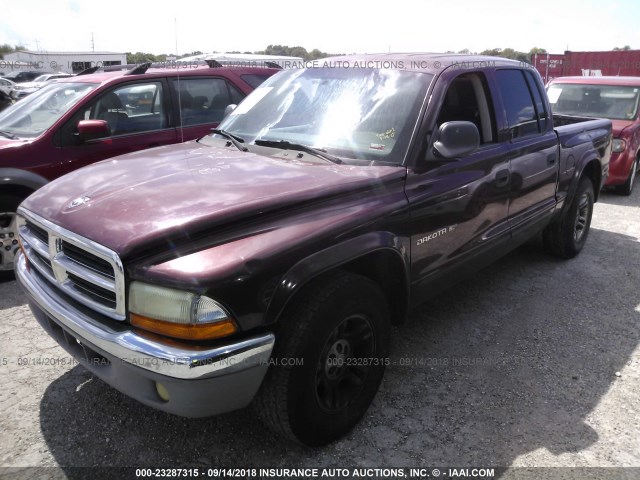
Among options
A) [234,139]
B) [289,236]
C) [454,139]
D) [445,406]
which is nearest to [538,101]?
[454,139]

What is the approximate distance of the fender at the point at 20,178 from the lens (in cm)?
435

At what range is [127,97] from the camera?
5184 millimetres

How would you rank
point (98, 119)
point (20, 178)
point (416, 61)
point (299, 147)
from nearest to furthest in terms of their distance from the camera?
point (299, 147) → point (416, 61) → point (20, 178) → point (98, 119)

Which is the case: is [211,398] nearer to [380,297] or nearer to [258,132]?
[380,297]

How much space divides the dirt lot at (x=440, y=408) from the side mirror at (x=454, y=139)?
137 cm

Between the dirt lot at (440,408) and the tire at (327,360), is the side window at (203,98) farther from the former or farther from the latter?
the tire at (327,360)

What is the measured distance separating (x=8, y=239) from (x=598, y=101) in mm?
8670

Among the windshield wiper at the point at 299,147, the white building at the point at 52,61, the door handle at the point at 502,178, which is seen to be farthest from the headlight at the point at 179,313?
the white building at the point at 52,61

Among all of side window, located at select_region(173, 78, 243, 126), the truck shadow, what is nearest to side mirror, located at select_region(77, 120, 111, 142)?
side window, located at select_region(173, 78, 243, 126)

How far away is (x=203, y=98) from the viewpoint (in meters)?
5.78

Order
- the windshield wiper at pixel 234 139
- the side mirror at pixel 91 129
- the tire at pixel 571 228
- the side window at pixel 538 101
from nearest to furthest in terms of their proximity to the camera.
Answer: the windshield wiper at pixel 234 139 → the side window at pixel 538 101 → the side mirror at pixel 91 129 → the tire at pixel 571 228

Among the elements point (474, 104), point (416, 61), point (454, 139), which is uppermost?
point (416, 61)

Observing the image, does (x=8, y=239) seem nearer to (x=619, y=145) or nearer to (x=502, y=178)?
(x=502, y=178)

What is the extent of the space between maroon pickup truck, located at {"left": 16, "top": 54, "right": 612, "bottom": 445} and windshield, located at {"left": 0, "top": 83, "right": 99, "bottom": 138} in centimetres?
207
